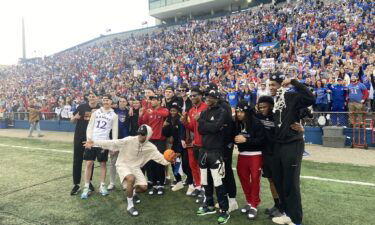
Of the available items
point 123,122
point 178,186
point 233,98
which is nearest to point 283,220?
point 178,186

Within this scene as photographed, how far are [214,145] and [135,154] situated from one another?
163cm

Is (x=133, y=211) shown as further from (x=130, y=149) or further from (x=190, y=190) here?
(x=190, y=190)

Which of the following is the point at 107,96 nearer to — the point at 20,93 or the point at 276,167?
the point at 276,167

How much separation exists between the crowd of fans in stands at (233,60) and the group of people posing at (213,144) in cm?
255

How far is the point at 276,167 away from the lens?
15.1ft

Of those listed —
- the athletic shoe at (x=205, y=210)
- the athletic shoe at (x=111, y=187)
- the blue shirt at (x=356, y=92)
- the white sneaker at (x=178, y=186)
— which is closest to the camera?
the athletic shoe at (x=205, y=210)

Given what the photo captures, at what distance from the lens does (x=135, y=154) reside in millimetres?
5770

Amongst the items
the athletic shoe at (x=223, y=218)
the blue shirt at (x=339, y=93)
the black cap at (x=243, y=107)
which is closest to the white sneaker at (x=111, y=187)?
the athletic shoe at (x=223, y=218)

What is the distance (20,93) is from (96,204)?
29.0 meters

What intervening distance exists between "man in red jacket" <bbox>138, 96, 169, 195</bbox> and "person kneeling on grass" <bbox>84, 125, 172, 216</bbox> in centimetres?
66

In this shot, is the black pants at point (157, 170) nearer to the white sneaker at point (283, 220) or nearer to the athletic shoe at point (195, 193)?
the athletic shoe at point (195, 193)

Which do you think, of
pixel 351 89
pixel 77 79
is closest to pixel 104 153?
pixel 351 89

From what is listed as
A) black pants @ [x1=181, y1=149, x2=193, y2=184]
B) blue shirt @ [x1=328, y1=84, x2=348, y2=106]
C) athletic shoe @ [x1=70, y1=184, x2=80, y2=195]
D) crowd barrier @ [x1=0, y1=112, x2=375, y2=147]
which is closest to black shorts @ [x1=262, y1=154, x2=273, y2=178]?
black pants @ [x1=181, y1=149, x2=193, y2=184]

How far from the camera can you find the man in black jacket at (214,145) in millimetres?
4852
